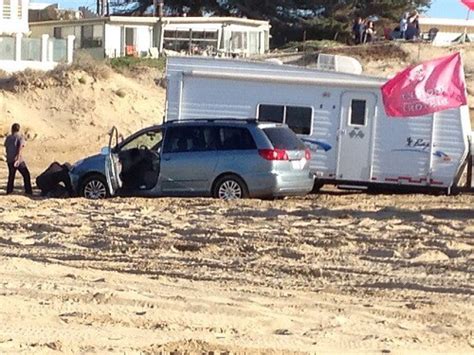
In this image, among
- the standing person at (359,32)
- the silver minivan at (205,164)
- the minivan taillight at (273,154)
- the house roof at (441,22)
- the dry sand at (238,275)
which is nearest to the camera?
the dry sand at (238,275)

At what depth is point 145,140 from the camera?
68.3 feet

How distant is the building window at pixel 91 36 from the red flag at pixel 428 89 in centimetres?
3317

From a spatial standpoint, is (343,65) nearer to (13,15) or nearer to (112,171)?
(112,171)

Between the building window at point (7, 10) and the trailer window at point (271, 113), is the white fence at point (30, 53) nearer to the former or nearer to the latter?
the building window at point (7, 10)

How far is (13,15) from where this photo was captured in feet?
176

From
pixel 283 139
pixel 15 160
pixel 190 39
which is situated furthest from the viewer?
pixel 190 39

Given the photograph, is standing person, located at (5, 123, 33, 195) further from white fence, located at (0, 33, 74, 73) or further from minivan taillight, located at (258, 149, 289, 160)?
white fence, located at (0, 33, 74, 73)

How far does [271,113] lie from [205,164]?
256cm

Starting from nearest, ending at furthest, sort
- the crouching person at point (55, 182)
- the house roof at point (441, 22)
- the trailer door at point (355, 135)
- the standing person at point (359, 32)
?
1. the crouching person at point (55, 182)
2. the trailer door at point (355, 135)
3. the standing person at point (359, 32)
4. the house roof at point (441, 22)

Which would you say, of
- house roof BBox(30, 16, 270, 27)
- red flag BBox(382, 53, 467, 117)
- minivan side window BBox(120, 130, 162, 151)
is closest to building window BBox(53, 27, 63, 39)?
house roof BBox(30, 16, 270, 27)

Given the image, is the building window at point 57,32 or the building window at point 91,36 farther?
the building window at point 57,32

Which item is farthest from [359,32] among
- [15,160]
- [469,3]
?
[15,160]

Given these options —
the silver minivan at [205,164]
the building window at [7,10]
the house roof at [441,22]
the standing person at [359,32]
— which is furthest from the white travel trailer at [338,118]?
the house roof at [441,22]

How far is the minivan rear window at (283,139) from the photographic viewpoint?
19641 millimetres
